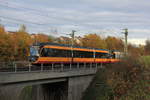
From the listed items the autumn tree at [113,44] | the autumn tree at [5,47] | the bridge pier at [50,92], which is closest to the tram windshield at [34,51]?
the bridge pier at [50,92]

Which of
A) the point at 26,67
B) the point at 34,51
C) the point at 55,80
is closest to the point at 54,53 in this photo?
the point at 34,51

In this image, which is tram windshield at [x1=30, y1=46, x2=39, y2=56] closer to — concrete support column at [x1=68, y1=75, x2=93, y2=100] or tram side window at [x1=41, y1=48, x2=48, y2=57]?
tram side window at [x1=41, y1=48, x2=48, y2=57]

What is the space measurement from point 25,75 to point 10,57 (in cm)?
3062

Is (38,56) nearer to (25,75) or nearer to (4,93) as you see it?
(25,75)

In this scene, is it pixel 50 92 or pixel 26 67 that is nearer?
pixel 26 67

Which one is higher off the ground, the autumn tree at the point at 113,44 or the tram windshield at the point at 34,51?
the autumn tree at the point at 113,44

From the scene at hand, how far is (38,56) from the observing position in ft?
68.5

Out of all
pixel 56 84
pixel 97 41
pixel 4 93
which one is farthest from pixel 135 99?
pixel 97 41

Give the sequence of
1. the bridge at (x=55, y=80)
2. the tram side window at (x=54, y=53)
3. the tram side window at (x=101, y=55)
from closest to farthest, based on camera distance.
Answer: the bridge at (x=55, y=80)
the tram side window at (x=54, y=53)
the tram side window at (x=101, y=55)

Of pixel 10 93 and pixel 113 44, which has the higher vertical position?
pixel 113 44

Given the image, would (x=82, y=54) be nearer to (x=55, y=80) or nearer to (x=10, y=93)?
(x=55, y=80)

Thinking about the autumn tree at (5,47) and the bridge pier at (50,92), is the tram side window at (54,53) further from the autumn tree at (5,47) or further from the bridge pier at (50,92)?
the autumn tree at (5,47)

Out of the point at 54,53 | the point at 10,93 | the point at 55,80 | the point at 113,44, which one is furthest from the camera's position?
the point at 113,44

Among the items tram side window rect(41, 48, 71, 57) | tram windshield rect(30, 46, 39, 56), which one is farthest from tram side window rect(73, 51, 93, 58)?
tram windshield rect(30, 46, 39, 56)
